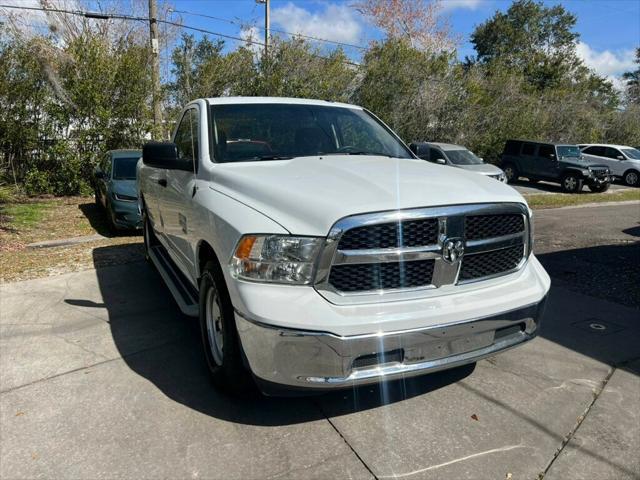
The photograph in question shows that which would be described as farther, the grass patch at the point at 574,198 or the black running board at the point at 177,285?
the grass patch at the point at 574,198

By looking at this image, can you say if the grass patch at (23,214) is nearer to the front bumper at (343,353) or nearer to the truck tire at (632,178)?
the front bumper at (343,353)

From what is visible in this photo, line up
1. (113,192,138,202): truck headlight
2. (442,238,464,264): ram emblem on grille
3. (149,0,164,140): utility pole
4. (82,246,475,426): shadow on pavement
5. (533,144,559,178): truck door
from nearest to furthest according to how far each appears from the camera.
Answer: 1. (442,238,464,264): ram emblem on grille
2. (82,246,475,426): shadow on pavement
3. (113,192,138,202): truck headlight
4. (149,0,164,140): utility pole
5. (533,144,559,178): truck door

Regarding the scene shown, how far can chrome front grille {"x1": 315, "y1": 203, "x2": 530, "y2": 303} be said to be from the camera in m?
2.55

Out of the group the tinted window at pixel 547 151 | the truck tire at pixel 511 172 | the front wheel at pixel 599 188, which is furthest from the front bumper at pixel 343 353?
the truck tire at pixel 511 172

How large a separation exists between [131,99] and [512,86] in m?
19.1

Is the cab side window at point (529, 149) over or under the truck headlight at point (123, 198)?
over

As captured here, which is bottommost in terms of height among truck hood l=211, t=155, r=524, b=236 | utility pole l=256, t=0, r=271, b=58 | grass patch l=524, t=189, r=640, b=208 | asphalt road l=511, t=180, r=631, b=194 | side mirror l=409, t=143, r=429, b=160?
asphalt road l=511, t=180, r=631, b=194

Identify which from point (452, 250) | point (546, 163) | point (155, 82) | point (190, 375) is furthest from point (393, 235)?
point (546, 163)

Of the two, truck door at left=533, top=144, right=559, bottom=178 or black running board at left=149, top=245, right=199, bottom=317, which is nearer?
black running board at left=149, top=245, right=199, bottom=317

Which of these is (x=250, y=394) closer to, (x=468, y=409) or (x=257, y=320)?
(x=257, y=320)

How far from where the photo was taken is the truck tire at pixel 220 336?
115 inches

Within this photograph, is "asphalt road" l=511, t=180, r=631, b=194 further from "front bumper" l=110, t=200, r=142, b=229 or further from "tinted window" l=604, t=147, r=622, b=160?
"front bumper" l=110, t=200, r=142, b=229

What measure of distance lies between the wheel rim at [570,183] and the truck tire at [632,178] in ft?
19.1

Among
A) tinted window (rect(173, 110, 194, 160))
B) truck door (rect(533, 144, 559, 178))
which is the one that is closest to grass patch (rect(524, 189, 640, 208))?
truck door (rect(533, 144, 559, 178))
